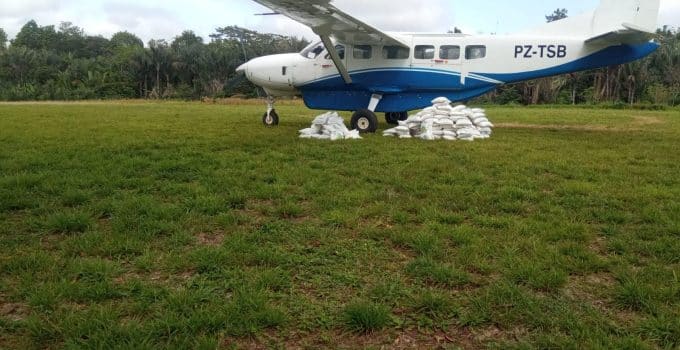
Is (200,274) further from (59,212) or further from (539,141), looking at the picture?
Answer: (539,141)

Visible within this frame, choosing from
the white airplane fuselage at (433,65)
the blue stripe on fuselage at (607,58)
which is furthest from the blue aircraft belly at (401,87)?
the blue stripe on fuselage at (607,58)

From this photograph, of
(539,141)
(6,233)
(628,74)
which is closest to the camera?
(6,233)

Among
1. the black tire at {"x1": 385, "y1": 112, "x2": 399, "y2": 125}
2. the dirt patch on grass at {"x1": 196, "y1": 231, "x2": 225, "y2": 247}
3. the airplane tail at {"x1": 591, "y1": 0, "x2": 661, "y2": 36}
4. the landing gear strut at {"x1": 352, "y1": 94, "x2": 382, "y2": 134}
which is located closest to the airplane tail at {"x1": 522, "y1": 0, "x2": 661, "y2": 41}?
the airplane tail at {"x1": 591, "y1": 0, "x2": 661, "y2": 36}

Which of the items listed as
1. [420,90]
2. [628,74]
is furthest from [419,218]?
[628,74]

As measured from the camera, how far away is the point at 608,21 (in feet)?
36.6

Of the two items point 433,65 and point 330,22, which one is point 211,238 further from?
point 433,65

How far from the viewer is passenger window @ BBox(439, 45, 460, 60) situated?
37.8 ft

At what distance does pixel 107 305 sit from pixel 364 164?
442 cm

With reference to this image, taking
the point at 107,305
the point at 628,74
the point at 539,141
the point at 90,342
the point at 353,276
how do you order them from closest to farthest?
the point at 90,342, the point at 107,305, the point at 353,276, the point at 539,141, the point at 628,74

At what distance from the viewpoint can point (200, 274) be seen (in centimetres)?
313

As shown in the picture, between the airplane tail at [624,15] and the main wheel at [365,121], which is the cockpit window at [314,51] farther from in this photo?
the airplane tail at [624,15]

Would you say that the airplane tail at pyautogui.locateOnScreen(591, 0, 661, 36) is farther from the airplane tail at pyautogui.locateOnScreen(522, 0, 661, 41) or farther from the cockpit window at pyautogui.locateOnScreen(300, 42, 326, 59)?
the cockpit window at pyautogui.locateOnScreen(300, 42, 326, 59)

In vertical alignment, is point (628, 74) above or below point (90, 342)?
above

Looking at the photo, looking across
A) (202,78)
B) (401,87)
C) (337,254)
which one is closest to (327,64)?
(401,87)
